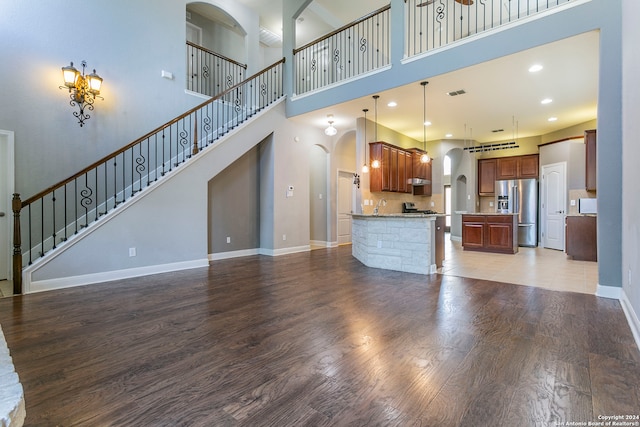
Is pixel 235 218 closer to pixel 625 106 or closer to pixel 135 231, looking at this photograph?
pixel 135 231

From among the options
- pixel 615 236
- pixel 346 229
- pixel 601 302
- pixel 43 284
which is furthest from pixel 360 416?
pixel 346 229

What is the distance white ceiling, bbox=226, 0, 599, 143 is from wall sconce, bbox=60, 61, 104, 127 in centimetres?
390

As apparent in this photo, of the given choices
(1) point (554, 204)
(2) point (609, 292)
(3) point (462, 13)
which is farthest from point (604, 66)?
(1) point (554, 204)

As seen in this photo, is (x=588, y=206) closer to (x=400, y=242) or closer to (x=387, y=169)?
(x=387, y=169)

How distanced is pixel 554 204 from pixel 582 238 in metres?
2.05

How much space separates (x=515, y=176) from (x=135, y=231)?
9924mm

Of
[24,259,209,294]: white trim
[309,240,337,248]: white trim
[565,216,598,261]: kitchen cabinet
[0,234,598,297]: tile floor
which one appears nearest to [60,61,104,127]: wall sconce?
[24,259,209,294]: white trim

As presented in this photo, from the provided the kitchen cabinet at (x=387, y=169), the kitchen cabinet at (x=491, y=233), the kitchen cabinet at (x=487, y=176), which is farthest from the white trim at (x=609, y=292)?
the kitchen cabinet at (x=487, y=176)

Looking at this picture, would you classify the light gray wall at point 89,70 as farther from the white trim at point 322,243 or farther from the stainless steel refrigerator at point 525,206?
the stainless steel refrigerator at point 525,206

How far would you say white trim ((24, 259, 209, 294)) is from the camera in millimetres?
3938

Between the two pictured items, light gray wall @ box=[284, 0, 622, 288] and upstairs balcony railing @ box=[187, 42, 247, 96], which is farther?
upstairs balcony railing @ box=[187, 42, 247, 96]

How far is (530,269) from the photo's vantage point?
17.6 feet

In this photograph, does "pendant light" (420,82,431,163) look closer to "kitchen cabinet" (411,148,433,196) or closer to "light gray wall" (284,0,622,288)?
"kitchen cabinet" (411,148,433,196)

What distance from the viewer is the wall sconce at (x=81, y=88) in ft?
15.6
